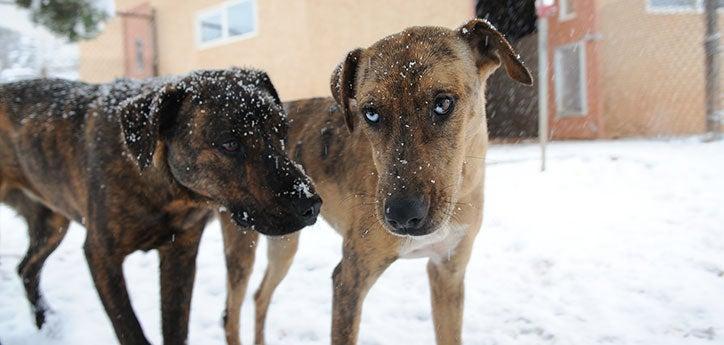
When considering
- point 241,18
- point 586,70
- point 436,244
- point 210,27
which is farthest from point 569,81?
point 436,244

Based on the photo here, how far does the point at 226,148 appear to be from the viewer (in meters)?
2.49

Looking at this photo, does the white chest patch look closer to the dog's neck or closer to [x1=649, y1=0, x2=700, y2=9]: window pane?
the dog's neck

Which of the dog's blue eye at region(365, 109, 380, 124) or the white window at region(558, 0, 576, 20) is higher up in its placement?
the white window at region(558, 0, 576, 20)

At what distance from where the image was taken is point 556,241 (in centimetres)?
474

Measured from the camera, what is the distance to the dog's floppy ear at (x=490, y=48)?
2523mm

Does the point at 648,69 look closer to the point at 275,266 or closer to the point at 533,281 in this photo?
the point at 533,281

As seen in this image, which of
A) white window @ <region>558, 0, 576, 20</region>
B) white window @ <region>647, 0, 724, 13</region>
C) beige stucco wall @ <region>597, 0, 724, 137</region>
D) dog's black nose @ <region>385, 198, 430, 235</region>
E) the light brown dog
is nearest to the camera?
dog's black nose @ <region>385, 198, 430, 235</region>

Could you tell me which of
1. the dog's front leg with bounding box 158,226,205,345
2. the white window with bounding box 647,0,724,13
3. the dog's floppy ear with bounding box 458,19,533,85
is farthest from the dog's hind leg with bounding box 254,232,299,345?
the white window with bounding box 647,0,724,13

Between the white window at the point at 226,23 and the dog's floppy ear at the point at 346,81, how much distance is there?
10466 millimetres

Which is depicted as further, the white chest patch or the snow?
the snow

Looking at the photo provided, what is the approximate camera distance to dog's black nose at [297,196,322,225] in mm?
2365

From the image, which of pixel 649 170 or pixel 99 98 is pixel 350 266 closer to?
pixel 99 98

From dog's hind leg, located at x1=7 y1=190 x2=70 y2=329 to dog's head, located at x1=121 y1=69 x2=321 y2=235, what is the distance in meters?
1.85

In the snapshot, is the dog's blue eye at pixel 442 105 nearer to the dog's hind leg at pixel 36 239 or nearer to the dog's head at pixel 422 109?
the dog's head at pixel 422 109
